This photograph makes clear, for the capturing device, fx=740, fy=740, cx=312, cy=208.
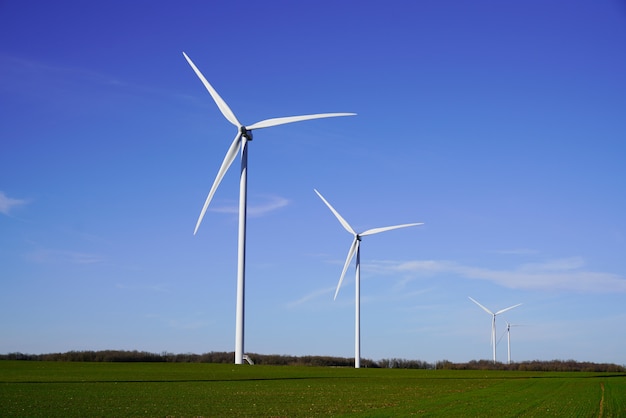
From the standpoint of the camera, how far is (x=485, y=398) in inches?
1692

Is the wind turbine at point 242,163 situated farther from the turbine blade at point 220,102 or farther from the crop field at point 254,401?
the crop field at point 254,401

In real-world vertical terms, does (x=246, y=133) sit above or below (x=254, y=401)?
above

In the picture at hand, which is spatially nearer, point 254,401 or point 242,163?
point 254,401

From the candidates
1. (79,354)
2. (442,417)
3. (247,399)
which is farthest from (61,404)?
(79,354)

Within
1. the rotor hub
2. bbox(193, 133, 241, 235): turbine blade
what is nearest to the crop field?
bbox(193, 133, 241, 235): turbine blade

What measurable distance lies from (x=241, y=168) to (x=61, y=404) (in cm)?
3918

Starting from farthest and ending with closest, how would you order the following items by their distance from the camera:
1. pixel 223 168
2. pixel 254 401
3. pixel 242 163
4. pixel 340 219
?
pixel 340 219
pixel 242 163
pixel 223 168
pixel 254 401

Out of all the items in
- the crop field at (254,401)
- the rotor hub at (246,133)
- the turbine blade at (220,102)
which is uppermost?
the turbine blade at (220,102)

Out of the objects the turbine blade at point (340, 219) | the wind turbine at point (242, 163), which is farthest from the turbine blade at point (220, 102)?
the turbine blade at point (340, 219)

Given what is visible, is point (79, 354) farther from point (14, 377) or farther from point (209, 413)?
point (209, 413)

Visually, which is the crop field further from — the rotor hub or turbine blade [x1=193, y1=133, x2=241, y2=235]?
the rotor hub

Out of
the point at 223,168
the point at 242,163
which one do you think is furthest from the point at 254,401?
the point at 242,163

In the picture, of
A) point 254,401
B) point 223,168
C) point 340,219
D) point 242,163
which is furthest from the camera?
point 340,219

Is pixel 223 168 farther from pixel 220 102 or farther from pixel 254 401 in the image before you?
pixel 254 401
